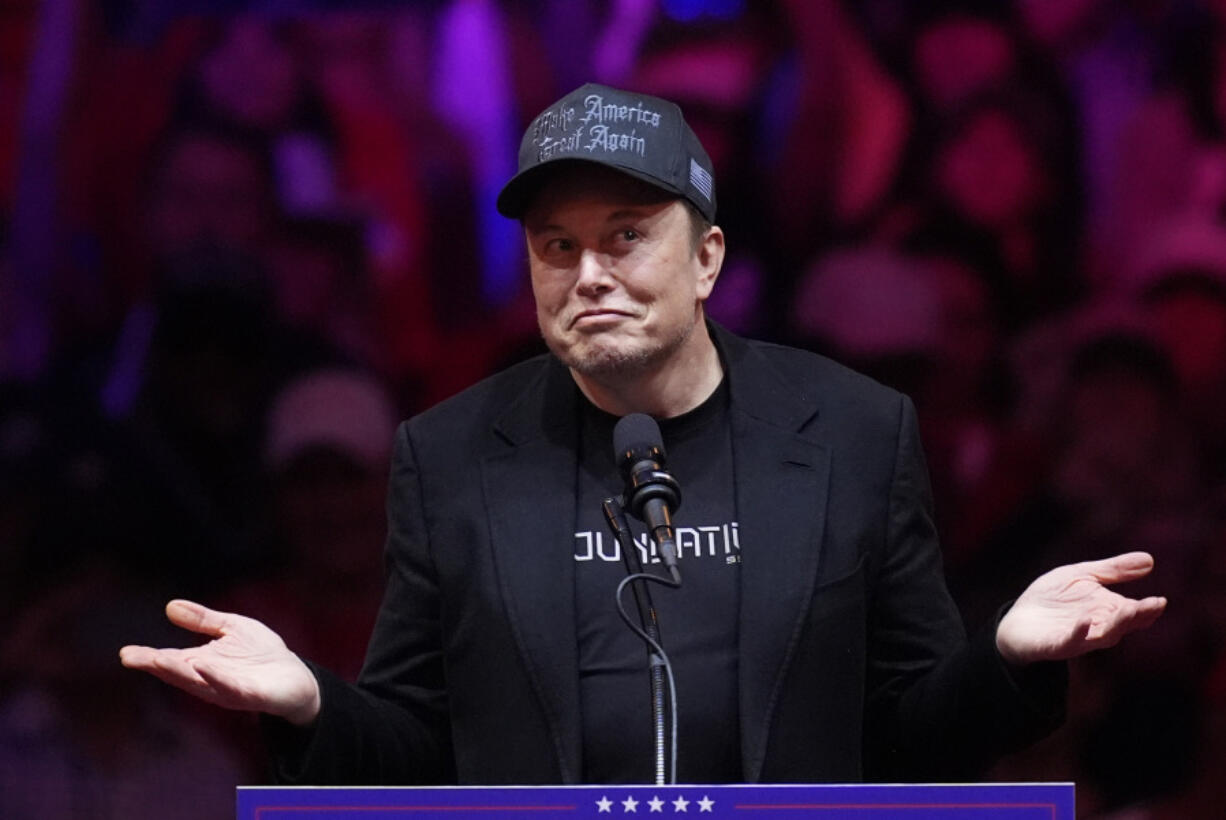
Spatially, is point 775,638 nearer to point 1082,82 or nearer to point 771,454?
point 771,454

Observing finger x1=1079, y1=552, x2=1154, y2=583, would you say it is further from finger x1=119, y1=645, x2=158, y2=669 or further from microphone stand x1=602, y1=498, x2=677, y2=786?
finger x1=119, y1=645, x2=158, y2=669

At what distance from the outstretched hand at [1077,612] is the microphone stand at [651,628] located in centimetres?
49

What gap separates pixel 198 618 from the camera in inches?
86.0

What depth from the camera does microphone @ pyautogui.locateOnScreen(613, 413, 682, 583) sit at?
2.01 meters

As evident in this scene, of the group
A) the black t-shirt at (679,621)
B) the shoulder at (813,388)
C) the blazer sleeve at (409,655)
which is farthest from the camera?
the shoulder at (813,388)

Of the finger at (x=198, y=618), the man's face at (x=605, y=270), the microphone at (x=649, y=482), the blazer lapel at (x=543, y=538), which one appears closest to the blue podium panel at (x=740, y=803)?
the microphone at (x=649, y=482)

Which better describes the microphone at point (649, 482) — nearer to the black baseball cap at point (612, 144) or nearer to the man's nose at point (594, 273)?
the man's nose at point (594, 273)

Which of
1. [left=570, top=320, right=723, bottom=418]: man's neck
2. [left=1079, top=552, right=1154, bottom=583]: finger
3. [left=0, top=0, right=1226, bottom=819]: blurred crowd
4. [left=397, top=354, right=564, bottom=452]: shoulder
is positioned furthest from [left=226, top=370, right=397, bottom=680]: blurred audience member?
[left=1079, top=552, right=1154, bottom=583]: finger

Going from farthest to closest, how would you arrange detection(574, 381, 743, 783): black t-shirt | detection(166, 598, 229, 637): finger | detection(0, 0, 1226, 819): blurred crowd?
detection(0, 0, 1226, 819): blurred crowd → detection(574, 381, 743, 783): black t-shirt → detection(166, 598, 229, 637): finger

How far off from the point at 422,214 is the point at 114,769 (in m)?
1.46

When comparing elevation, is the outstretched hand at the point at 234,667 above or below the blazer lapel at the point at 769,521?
below

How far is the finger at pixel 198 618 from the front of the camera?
2.17 metres

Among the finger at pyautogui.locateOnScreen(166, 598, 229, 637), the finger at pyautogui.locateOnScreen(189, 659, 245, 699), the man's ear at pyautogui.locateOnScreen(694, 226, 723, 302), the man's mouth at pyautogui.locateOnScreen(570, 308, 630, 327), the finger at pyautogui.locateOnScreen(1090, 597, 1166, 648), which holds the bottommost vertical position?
the finger at pyautogui.locateOnScreen(189, 659, 245, 699)

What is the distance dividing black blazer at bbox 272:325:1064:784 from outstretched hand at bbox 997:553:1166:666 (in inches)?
5.0
